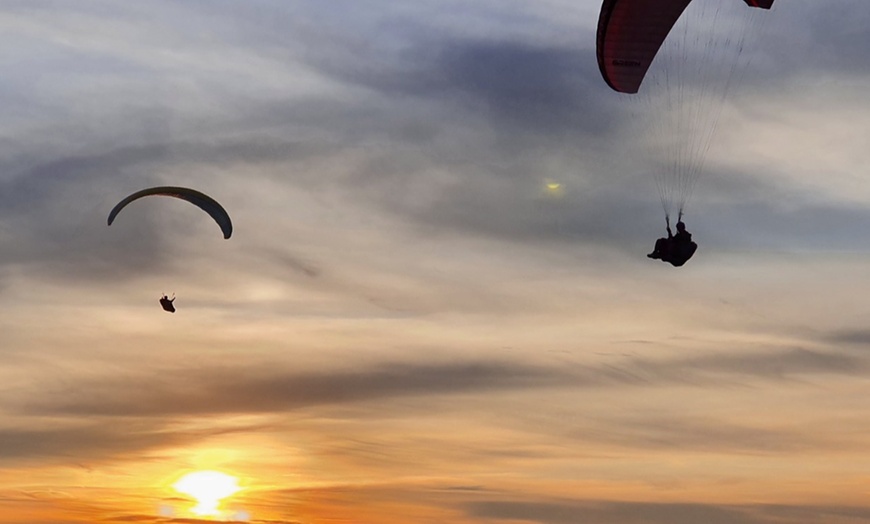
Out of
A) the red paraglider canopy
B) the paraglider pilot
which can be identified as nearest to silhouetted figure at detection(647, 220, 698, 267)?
the paraglider pilot

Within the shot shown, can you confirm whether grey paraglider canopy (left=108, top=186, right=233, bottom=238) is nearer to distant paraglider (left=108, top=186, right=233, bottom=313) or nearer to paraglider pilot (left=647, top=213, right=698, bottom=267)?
distant paraglider (left=108, top=186, right=233, bottom=313)

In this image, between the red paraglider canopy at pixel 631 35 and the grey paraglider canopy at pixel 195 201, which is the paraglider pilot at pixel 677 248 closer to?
the red paraglider canopy at pixel 631 35

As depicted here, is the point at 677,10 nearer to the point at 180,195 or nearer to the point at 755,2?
the point at 755,2

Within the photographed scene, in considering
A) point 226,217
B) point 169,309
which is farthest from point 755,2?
point 169,309

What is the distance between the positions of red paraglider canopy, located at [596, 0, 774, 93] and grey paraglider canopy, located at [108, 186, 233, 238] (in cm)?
2473

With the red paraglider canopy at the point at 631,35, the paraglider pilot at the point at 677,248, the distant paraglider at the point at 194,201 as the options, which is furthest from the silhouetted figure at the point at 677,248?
the distant paraglider at the point at 194,201

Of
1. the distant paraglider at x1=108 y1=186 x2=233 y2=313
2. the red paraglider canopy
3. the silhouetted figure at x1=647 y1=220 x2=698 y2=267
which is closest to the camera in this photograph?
the red paraglider canopy

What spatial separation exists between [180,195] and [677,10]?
30.2m

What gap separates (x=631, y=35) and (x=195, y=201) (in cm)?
2820

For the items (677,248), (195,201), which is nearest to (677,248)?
(677,248)

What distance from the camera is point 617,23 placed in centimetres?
5794

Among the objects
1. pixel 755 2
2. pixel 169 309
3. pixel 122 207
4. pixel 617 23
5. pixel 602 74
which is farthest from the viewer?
pixel 169 309

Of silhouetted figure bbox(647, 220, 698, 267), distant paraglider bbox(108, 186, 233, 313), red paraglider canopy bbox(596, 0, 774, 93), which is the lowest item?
silhouetted figure bbox(647, 220, 698, 267)

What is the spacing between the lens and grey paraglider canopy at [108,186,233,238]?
74812mm
